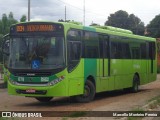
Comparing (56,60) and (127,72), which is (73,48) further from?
(127,72)

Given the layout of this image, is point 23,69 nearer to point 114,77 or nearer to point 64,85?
point 64,85

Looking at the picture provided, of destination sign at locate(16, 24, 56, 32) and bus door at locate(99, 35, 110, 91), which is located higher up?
destination sign at locate(16, 24, 56, 32)

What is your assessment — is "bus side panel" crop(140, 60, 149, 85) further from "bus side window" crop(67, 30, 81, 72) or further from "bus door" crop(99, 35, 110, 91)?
"bus side window" crop(67, 30, 81, 72)

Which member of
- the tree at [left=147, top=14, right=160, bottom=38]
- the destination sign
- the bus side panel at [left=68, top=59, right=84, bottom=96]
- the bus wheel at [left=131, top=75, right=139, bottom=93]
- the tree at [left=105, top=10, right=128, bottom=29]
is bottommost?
the bus wheel at [left=131, top=75, right=139, bottom=93]

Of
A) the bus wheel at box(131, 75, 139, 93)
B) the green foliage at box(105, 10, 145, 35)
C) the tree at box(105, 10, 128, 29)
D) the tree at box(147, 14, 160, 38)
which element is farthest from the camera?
the green foliage at box(105, 10, 145, 35)

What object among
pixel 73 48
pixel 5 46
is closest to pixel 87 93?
pixel 73 48

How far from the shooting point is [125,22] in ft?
281

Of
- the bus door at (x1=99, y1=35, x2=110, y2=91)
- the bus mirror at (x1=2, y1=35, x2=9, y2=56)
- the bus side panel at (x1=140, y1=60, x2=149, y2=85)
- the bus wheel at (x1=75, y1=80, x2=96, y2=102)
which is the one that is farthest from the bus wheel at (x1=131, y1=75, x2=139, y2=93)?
the bus mirror at (x1=2, y1=35, x2=9, y2=56)

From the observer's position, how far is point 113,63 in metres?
19.3

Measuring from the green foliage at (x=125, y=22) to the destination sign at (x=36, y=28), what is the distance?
69.7 metres

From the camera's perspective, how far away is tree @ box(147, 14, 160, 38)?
266 ft

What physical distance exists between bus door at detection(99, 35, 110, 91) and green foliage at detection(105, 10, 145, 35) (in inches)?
2625

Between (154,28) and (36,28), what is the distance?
69374 mm

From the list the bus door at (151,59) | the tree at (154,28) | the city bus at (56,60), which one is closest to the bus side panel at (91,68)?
the city bus at (56,60)
